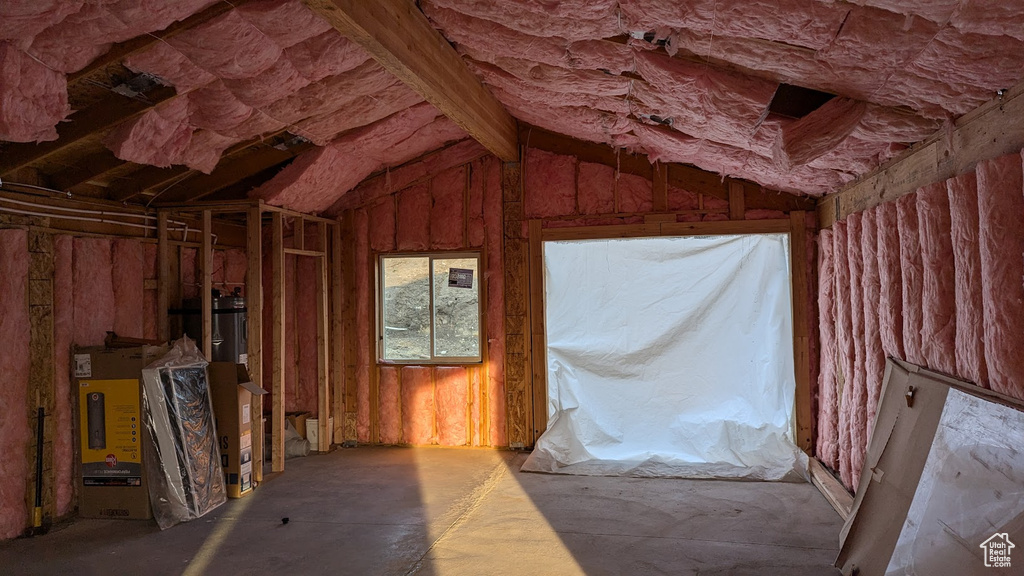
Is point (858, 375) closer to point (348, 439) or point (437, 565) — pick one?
point (437, 565)

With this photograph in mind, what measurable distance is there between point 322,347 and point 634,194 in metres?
3.47

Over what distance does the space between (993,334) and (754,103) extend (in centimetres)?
160

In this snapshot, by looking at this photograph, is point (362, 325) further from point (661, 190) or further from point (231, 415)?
point (661, 190)

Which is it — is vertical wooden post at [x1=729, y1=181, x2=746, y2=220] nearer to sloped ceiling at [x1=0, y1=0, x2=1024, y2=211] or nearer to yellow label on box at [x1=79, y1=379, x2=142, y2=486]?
sloped ceiling at [x1=0, y1=0, x2=1024, y2=211]

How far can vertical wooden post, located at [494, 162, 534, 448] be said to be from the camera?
20.7ft

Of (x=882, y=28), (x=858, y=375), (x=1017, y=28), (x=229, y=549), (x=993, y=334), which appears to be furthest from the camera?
(x=858, y=375)

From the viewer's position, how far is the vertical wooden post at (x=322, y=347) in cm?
643

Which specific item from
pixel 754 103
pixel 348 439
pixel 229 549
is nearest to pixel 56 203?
pixel 229 549

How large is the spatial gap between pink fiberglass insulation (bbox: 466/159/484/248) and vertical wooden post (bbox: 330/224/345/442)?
1.42 m

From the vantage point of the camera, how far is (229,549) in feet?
12.9

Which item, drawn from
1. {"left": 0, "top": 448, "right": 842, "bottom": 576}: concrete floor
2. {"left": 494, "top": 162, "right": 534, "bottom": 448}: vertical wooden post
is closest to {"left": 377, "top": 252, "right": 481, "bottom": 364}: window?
{"left": 494, "top": 162, "right": 534, "bottom": 448}: vertical wooden post

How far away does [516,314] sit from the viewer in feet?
20.8

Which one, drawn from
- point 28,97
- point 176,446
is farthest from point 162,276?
point 28,97

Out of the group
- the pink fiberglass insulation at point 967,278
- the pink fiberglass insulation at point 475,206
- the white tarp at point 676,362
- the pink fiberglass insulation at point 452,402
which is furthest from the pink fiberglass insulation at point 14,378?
the pink fiberglass insulation at point 967,278
